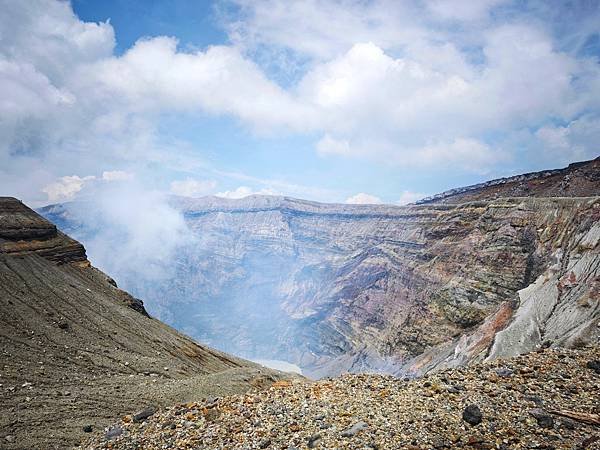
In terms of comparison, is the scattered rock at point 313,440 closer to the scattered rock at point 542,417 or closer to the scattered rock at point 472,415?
the scattered rock at point 472,415

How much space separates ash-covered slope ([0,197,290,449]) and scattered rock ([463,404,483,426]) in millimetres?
12932

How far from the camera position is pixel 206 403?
12.2 m

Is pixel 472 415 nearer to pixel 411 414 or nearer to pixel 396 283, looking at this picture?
pixel 411 414

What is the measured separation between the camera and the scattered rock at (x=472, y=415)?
8281 millimetres

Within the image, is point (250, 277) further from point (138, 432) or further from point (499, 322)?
point (138, 432)

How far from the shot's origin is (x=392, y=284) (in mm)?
90500

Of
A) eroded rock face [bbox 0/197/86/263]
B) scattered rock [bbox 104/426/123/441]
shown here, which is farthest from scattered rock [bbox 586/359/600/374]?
eroded rock face [bbox 0/197/86/263]

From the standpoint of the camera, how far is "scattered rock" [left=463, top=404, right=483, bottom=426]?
828 centimetres

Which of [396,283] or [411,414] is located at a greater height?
[396,283]

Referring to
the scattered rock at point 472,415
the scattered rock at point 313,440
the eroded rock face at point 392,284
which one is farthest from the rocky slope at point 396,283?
the scattered rock at point 313,440

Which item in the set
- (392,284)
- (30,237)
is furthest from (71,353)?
(392,284)

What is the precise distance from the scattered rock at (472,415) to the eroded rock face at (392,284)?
9597 mm

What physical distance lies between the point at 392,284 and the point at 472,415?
84869 millimetres

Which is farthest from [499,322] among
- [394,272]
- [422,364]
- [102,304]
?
[394,272]
